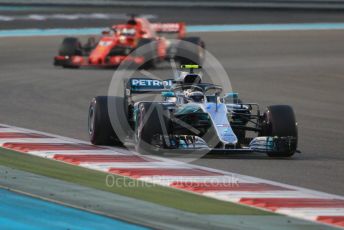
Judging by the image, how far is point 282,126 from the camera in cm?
1216

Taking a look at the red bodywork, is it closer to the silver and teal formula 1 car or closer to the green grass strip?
the silver and teal formula 1 car

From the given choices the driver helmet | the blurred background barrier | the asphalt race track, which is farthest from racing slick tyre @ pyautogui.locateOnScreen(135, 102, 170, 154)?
the blurred background barrier

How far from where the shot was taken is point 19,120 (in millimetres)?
15625

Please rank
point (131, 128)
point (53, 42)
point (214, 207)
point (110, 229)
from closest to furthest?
point (110, 229) → point (214, 207) → point (131, 128) → point (53, 42)

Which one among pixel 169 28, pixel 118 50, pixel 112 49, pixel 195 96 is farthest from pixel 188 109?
pixel 169 28

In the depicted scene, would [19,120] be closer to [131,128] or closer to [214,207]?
[131,128]

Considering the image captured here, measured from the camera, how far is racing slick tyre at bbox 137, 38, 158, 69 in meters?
25.4

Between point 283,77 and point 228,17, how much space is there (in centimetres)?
1414

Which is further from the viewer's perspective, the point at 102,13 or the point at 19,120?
the point at 102,13

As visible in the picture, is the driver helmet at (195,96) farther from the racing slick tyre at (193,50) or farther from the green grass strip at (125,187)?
the racing slick tyre at (193,50)

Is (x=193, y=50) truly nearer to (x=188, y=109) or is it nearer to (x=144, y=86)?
(x=144, y=86)

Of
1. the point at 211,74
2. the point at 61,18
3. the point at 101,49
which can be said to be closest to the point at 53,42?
the point at 61,18

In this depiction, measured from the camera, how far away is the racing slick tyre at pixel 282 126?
1211 cm

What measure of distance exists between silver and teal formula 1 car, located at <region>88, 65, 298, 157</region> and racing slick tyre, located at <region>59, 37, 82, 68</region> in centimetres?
1240
